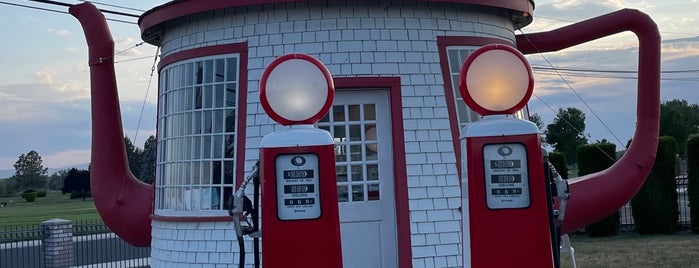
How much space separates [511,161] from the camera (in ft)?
15.1

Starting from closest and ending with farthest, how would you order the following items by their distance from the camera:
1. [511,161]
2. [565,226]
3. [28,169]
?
[511,161] → [565,226] → [28,169]

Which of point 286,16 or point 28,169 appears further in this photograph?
point 28,169

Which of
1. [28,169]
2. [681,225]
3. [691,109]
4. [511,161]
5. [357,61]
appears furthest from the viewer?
[28,169]

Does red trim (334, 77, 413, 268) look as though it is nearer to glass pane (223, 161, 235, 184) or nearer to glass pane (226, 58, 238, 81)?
glass pane (226, 58, 238, 81)

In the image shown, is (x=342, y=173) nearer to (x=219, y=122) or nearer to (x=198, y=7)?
(x=219, y=122)

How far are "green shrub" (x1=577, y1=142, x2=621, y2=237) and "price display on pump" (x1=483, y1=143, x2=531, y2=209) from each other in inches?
561

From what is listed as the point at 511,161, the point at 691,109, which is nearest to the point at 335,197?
the point at 511,161

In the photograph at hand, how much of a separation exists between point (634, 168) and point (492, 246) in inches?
216

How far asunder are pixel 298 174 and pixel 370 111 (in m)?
Result: 3.10

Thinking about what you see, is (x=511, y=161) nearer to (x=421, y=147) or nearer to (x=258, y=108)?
(x=421, y=147)

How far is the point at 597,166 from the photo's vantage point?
18344mm

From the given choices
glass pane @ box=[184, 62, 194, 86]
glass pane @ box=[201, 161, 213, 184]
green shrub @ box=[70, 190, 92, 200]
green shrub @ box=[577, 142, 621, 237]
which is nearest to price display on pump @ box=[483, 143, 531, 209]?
glass pane @ box=[201, 161, 213, 184]

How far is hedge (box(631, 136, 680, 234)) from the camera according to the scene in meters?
17.9

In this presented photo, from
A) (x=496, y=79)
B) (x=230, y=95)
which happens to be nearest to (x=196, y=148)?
(x=230, y=95)
